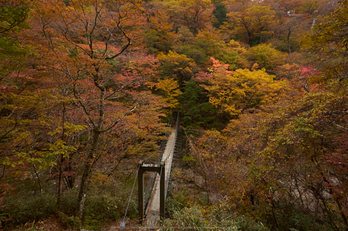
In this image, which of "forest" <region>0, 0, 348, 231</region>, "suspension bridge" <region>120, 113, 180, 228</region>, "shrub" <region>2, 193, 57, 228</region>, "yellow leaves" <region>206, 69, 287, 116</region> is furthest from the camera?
"yellow leaves" <region>206, 69, 287, 116</region>

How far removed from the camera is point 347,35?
2832mm

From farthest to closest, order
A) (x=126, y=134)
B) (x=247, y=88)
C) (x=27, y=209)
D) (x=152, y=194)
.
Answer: (x=247, y=88)
(x=126, y=134)
(x=152, y=194)
(x=27, y=209)

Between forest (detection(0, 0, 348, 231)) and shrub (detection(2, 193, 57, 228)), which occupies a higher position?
forest (detection(0, 0, 348, 231))

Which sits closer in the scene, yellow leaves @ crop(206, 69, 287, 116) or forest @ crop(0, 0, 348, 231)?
forest @ crop(0, 0, 348, 231)

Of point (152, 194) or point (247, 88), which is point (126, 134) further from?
point (247, 88)

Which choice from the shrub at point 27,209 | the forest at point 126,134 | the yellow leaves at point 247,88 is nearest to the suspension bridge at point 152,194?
the forest at point 126,134

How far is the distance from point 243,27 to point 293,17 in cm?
480

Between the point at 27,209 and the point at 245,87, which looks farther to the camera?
the point at 245,87

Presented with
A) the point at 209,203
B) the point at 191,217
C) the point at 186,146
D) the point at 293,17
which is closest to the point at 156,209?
the point at 209,203

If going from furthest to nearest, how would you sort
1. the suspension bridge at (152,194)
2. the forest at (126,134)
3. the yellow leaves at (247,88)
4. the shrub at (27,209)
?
the yellow leaves at (247,88)
the suspension bridge at (152,194)
the shrub at (27,209)
the forest at (126,134)

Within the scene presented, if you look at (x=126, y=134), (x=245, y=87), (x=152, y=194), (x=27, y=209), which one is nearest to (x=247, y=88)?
(x=245, y=87)

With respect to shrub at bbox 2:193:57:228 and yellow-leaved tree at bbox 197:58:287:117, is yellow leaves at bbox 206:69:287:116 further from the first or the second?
shrub at bbox 2:193:57:228

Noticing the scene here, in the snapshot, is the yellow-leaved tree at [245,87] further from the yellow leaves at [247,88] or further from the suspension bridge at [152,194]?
the suspension bridge at [152,194]

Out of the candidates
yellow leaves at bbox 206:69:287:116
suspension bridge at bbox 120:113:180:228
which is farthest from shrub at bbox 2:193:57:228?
yellow leaves at bbox 206:69:287:116
